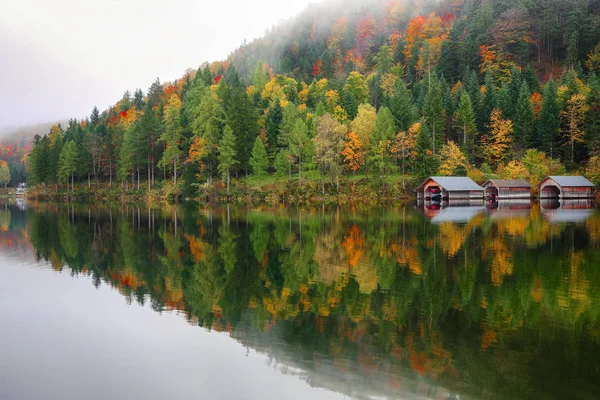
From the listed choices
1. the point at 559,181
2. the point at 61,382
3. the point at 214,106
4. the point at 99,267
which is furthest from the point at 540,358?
the point at 214,106

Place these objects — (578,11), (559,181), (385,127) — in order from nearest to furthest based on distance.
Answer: (559,181) → (385,127) → (578,11)

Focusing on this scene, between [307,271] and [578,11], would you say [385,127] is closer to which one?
[307,271]

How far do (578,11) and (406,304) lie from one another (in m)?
139

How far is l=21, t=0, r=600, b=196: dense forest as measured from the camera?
3172 inches

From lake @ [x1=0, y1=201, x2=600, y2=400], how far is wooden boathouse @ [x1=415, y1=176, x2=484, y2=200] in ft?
160

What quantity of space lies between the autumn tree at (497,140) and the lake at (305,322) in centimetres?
6289

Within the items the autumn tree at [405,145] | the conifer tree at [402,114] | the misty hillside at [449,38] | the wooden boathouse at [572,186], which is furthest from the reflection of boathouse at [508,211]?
the misty hillside at [449,38]

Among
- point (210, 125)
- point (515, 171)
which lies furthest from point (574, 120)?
point (210, 125)

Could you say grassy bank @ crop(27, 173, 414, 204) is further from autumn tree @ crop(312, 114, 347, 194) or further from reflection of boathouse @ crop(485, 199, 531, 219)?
reflection of boathouse @ crop(485, 199, 531, 219)

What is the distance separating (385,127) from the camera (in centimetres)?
8125

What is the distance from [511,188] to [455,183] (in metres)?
9.91

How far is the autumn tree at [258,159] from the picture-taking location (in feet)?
268

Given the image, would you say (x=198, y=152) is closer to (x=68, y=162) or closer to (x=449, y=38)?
(x=68, y=162)

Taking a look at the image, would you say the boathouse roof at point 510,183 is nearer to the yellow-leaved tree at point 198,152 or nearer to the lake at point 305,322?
the yellow-leaved tree at point 198,152
